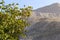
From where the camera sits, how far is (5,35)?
806 centimetres

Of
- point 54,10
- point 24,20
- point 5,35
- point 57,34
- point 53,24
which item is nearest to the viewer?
point 5,35

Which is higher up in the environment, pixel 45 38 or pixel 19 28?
pixel 19 28

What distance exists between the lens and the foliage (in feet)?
26.5

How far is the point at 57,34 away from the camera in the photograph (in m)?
56.1

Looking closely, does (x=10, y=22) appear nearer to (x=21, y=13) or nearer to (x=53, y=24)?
(x=21, y=13)

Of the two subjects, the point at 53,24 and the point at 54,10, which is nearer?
the point at 53,24

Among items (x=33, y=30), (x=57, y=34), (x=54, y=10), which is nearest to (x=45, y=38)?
(x=57, y=34)

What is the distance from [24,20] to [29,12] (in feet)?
1.04

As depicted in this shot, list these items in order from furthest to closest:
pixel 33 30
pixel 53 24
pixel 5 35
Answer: pixel 33 30 < pixel 53 24 < pixel 5 35

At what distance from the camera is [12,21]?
26.6 ft

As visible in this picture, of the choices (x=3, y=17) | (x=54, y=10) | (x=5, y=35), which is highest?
(x=3, y=17)

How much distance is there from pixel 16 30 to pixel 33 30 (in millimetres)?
60019

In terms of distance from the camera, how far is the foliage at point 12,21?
809 centimetres

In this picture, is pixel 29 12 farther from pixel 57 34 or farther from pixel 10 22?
pixel 57 34
